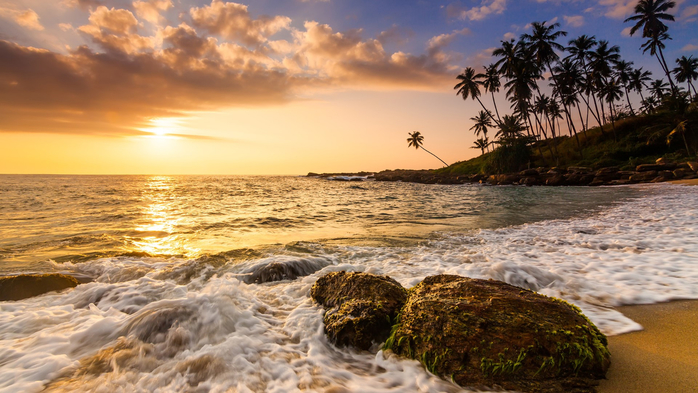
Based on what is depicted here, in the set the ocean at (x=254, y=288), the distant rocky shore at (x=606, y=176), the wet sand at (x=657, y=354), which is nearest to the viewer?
the wet sand at (x=657, y=354)

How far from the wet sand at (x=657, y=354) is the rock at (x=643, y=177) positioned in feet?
118

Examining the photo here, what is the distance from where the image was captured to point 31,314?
380 cm

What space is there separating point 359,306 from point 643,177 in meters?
39.4

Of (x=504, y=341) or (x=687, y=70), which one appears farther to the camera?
(x=687, y=70)

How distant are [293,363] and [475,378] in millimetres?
1593

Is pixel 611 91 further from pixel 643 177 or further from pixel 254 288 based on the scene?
pixel 254 288

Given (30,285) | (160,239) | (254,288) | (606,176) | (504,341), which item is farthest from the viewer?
(606,176)

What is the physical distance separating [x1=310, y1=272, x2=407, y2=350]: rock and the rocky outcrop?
0.06 ft

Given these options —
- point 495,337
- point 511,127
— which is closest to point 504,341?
point 495,337

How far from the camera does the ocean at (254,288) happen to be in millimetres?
2676

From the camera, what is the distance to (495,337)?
259cm

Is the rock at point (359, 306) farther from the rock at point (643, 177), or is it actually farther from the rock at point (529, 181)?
the rock at point (529, 181)

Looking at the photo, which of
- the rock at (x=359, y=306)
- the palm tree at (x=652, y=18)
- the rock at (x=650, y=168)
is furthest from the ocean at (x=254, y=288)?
the palm tree at (x=652, y=18)

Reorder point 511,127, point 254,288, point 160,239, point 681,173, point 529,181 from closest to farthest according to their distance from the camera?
point 254,288 → point 160,239 → point 681,173 → point 529,181 → point 511,127
